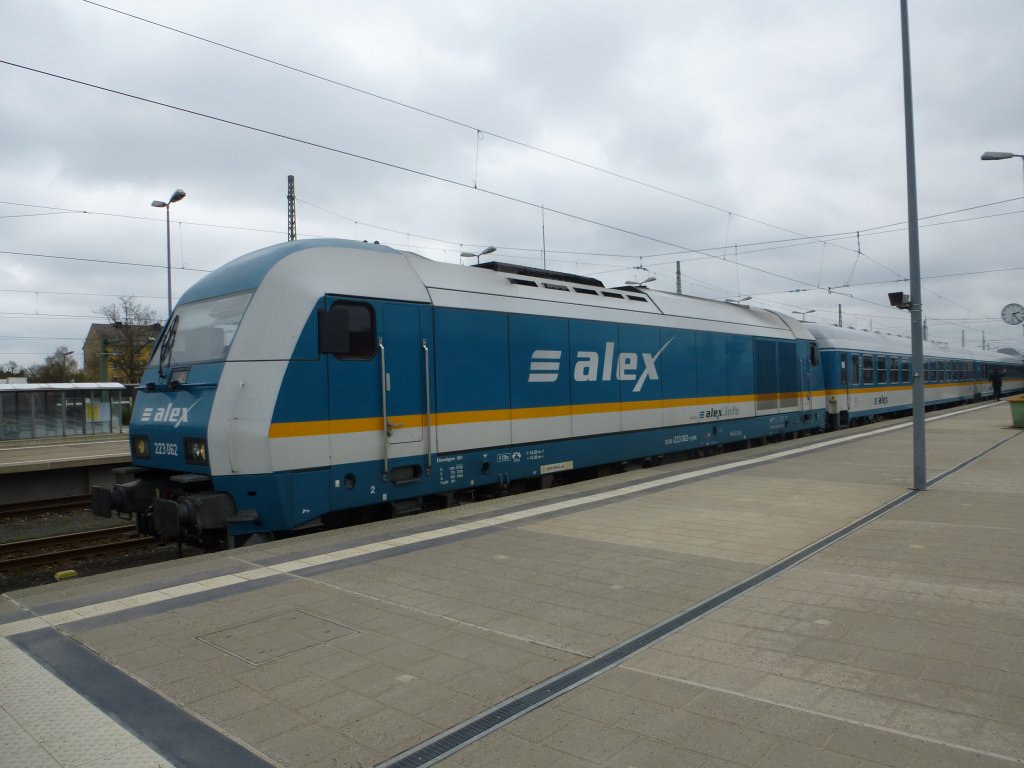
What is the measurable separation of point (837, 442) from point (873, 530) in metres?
10.4

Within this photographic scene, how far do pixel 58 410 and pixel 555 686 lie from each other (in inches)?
1204

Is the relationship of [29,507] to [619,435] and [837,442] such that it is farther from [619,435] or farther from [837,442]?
[837,442]

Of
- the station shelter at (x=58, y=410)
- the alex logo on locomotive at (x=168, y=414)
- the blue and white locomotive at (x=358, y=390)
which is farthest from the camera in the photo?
the station shelter at (x=58, y=410)

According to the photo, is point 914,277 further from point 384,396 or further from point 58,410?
point 58,410

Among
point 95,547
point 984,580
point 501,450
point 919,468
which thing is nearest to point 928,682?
point 984,580

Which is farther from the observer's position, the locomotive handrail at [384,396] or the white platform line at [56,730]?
the locomotive handrail at [384,396]

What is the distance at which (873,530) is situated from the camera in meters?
7.65

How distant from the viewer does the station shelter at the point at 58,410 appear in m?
26.4

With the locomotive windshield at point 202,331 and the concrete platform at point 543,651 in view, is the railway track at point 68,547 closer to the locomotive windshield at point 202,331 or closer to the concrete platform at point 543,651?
the locomotive windshield at point 202,331

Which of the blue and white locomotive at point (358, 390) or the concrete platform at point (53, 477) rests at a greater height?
the blue and white locomotive at point (358, 390)

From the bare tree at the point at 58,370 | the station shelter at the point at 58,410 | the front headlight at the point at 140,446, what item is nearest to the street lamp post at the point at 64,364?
the bare tree at the point at 58,370

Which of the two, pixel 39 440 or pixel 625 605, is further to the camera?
pixel 39 440

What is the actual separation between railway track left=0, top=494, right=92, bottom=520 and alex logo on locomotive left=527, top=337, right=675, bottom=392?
10675mm

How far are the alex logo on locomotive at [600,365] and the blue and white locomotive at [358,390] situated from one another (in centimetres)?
3
